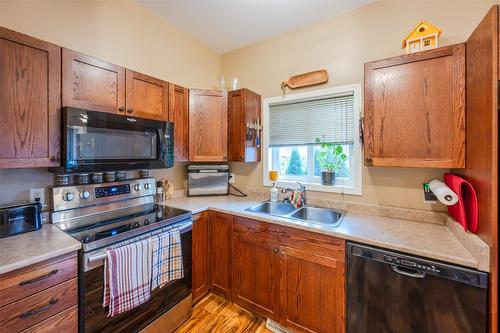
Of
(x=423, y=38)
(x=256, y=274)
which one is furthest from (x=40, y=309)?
(x=423, y=38)

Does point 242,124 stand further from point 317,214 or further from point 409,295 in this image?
point 409,295

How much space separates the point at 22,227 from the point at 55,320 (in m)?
0.59

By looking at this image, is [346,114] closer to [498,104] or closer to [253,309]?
[498,104]

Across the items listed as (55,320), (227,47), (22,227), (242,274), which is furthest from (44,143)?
(227,47)

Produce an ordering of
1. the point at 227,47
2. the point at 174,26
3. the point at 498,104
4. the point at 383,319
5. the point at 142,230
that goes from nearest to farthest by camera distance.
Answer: the point at 498,104
the point at 383,319
the point at 142,230
the point at 174,26
the point at 227,47

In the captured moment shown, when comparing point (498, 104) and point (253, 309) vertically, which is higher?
point (498, 104)

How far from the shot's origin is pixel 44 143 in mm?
1284

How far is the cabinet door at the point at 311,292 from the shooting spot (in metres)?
1.41

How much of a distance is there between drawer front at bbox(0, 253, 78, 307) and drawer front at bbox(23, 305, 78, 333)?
0.16 metres

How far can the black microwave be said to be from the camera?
1326 millimetres

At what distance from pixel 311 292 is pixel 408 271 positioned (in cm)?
62

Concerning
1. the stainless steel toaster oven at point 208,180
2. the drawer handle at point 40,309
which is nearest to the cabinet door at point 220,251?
the stainless steel toaster oven at point 208,180

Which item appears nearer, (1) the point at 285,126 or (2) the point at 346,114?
(2) the point at 346,114

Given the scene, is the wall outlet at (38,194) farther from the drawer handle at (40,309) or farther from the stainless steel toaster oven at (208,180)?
the stainless steel toaster oven at (208,180)
